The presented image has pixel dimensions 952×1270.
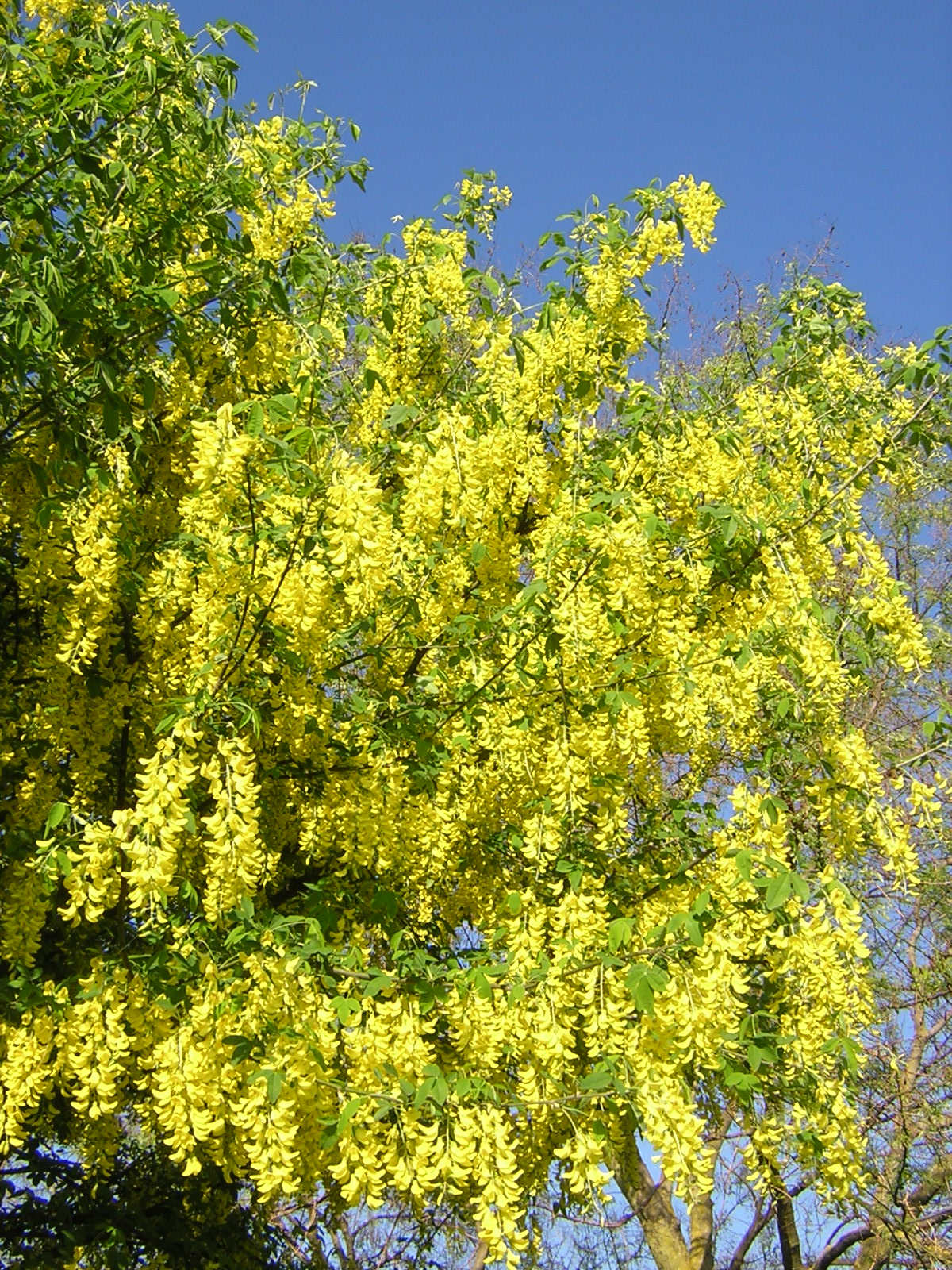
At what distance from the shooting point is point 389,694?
423 centimetres

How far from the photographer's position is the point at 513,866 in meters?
4.80

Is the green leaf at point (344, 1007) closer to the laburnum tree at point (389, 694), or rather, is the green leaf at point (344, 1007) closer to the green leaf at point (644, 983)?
the laburnum tree at point (389, 694)

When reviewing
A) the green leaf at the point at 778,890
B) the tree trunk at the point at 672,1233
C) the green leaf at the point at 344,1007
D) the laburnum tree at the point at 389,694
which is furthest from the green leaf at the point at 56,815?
the tree trunk at the point at 672,1233

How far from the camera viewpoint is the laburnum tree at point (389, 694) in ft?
11.1

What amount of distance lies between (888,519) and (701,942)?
8.89 meters

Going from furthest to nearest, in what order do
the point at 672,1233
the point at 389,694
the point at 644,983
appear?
1. the point at 672,1233
2. the point at 389,694
3. the point at 644,983

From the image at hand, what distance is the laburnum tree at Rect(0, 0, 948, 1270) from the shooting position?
3.39 metres

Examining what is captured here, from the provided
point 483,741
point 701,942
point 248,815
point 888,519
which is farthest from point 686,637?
point 888,519

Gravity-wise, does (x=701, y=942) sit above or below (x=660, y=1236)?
below

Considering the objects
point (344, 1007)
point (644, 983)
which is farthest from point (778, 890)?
point (344, 1007)

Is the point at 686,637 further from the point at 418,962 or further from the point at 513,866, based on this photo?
the point at 418,962

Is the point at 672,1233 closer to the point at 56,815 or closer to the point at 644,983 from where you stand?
the point at 644,983

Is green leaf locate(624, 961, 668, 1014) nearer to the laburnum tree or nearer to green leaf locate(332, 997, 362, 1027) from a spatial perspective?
the laburnum tree

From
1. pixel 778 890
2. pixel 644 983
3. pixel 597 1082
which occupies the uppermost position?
pixel 778 890
